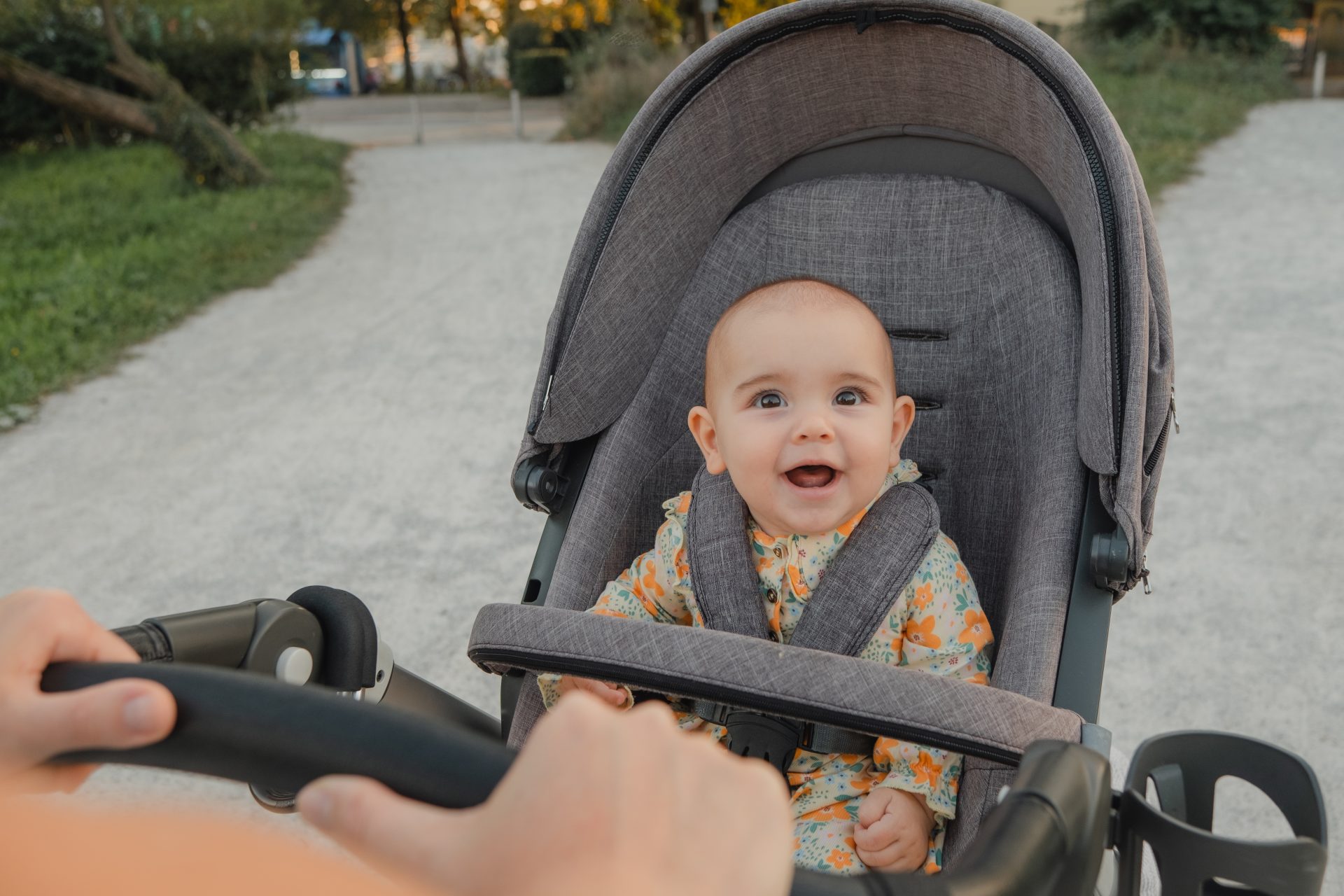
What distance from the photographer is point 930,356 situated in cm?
193

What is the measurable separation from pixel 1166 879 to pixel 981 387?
99cm

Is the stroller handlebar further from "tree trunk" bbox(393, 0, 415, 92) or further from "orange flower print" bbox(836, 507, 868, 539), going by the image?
"tree trunk" bbox(393, 0, 415, 92)

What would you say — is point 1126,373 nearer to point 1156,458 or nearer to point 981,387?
point 1156,458

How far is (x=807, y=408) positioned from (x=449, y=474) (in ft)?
8.58

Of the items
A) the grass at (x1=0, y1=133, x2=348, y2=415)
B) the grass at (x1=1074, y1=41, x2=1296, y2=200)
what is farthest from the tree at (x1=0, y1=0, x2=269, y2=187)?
the grass at (x1=1074, y1=41, x2=1296, y2=200)

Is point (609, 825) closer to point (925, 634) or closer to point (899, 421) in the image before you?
point (925, 634)

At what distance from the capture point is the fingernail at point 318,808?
63 cm

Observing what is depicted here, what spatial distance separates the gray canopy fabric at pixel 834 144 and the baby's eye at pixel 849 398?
31 cm

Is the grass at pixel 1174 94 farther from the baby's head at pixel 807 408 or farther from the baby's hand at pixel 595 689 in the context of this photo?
the baby's hand at pixel 595 689

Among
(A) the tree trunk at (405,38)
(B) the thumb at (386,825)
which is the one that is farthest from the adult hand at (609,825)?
(A) the tree trunk at (405,38)

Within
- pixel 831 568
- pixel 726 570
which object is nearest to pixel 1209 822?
pixel 831 568

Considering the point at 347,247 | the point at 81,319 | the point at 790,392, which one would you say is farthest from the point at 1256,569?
the point at 347,247

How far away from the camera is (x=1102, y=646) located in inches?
57.4

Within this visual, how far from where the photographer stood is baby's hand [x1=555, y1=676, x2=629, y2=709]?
1.61 metres
